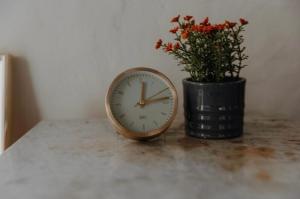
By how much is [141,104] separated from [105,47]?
0.92 ft

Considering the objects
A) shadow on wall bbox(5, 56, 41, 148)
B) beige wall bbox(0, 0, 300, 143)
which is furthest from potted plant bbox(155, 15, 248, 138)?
shadow on wall bbox(5, 56, 41, 148)

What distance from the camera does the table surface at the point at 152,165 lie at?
2.30ft

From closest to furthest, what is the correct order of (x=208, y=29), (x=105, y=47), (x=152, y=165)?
1. (x=152, y=165)
2. (x=208, y=29)
3. (x=105, y=47)

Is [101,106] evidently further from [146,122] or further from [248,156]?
[248,156]

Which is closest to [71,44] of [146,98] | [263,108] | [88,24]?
[88,24]

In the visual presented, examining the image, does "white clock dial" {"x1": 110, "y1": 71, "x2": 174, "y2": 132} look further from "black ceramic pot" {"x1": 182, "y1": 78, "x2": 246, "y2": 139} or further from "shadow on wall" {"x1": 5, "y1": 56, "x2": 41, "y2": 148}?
"shadow on wall" {"x1": 5, "y1": 56, "x2": 41, "y2": 148}

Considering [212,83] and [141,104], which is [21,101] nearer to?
[141,104]

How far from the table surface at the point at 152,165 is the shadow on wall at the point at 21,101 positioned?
14 cm

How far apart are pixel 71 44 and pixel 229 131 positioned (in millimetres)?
480

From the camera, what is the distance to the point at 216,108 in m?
0.96

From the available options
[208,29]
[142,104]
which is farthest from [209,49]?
[142,104]

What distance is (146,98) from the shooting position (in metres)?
0.98

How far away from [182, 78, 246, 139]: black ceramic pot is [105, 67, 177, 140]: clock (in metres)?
0.05

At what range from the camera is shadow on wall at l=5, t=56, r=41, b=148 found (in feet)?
3.94
